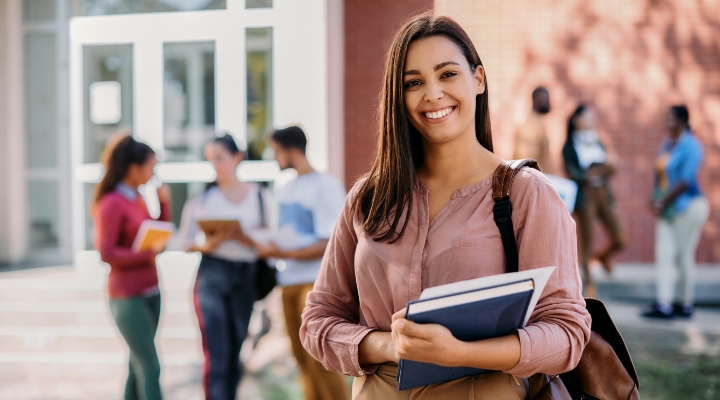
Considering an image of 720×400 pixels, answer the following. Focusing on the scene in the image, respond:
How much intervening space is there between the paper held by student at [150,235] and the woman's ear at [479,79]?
8.46ft

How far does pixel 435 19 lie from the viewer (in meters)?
1.73

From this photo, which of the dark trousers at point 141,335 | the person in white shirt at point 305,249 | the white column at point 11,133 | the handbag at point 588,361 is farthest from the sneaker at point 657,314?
the white column at point 11,133

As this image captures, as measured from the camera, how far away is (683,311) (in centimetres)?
679

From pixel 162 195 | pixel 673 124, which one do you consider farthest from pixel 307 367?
pixel 673 124

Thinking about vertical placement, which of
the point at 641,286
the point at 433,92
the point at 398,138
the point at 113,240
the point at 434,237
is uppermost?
the point at 433,92

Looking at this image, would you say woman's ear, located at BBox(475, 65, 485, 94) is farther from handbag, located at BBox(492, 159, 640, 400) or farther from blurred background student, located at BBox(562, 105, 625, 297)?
blurred background student, located at BBox(562, 105, 625, 297)

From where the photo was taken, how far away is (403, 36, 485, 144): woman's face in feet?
5.60

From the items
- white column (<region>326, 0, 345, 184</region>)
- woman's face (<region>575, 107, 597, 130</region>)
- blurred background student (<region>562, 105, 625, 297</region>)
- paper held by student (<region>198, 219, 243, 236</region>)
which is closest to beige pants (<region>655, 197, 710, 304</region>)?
blurred background student (<region>562, 105, 625, 297</region>)

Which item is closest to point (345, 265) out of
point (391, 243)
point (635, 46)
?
point (391, 243)

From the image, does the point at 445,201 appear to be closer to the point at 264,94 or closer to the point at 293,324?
the point at 293,324

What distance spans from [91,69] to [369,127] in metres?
2.60

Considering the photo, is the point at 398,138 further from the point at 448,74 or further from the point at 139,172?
the point at 139,172

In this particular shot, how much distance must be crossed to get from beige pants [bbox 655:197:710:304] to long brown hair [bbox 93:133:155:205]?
493cm

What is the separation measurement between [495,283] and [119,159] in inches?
125
